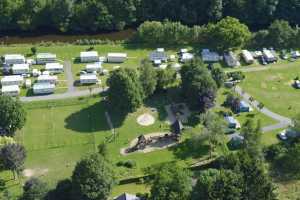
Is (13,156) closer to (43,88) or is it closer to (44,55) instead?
(43,88)

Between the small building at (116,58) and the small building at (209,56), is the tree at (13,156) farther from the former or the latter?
the small building at (209,56)

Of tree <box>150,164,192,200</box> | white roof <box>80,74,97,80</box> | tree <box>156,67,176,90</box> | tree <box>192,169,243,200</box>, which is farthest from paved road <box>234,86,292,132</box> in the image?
white roof <box>80,74,97,80</box>

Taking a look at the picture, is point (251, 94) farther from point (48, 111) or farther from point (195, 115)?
point (48, 111)

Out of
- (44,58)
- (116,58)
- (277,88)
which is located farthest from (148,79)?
(277,88)

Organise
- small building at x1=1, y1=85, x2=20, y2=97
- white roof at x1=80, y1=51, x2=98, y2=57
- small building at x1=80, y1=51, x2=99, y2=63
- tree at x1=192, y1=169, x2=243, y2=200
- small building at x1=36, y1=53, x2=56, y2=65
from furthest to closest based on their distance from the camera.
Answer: white roof at x1=80, y1=51, x2=98, y2=57 → small building at x1=80, y1=51, x2=99, y2=63 → small building at x1=36, y1=53, x2=56, y2=65 → small building at x1=1, y1=85, x2=20, y2=97 → tree at x1=192, y1=169, x2=243, y2=200

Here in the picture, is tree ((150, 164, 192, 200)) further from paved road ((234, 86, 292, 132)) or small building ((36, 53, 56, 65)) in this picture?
small building ((36, 53, 56, 65))

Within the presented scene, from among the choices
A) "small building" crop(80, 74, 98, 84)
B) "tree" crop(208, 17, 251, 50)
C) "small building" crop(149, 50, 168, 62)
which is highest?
"tree" crop(208, 17, 251, 50)

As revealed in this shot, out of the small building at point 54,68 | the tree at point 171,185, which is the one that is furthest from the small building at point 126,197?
the small building at point 54,68
